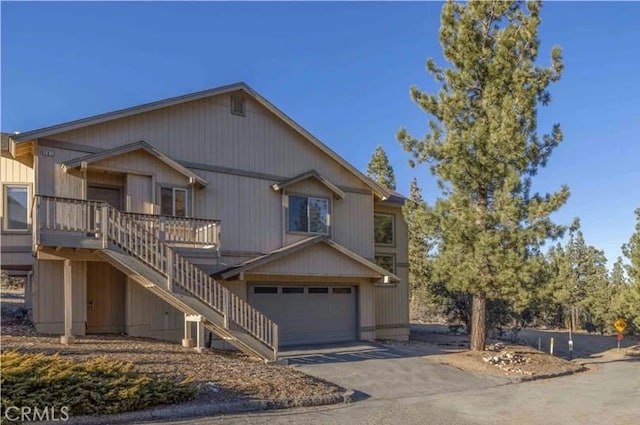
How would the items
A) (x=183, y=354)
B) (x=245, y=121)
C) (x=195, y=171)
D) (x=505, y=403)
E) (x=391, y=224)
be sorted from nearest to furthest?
(x=505, y=403)
(x=183, y=354)
(x=195, y=171)
(x=245, y=121)
(x=391, y=224)

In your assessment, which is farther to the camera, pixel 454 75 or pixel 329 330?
pixel 329 330

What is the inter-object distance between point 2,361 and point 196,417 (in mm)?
3112

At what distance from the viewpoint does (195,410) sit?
942cm

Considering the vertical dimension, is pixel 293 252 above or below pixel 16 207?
below

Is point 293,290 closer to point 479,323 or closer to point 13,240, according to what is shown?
point 479,323

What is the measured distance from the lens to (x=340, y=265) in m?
20.2

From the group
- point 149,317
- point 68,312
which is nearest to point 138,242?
point 68,312

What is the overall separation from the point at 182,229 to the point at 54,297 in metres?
3.73

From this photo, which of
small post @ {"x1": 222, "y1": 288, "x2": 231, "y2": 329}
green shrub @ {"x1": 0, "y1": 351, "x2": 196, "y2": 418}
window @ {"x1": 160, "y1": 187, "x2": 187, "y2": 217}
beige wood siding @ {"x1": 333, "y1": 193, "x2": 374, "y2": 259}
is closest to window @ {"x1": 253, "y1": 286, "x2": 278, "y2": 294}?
beige wood siding @ {"x1": 333, "y1": 193, "x2": 374, "y2": 259}

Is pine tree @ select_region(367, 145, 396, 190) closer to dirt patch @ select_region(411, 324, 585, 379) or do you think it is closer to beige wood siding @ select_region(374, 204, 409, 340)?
beige wood siding @ select_region(374, 204, 409, 340)

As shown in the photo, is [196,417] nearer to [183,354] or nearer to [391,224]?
[183,354]

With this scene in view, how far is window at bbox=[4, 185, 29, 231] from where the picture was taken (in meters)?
16.3

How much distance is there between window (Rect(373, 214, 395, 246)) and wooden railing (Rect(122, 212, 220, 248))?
924 cm

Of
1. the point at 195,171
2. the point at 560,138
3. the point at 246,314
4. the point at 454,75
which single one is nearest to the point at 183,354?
the point at 246,314
